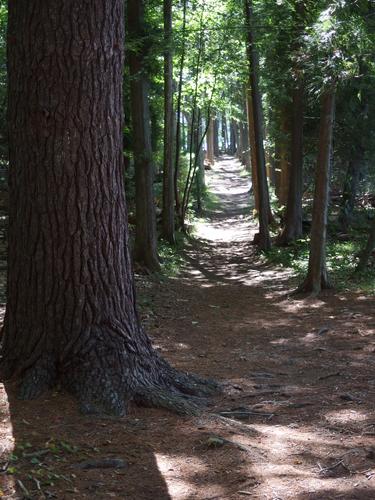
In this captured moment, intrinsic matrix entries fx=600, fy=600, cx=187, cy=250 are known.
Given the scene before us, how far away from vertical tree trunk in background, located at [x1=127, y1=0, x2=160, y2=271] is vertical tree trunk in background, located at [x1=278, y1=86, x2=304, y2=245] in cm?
565

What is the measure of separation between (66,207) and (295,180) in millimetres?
14987

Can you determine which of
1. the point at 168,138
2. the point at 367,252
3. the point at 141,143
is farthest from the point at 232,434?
the point at 168,138

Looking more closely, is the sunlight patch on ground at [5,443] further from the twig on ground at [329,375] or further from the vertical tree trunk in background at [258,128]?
the vertical tree trunk in background at [258,128]

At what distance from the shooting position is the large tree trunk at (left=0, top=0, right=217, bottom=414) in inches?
185

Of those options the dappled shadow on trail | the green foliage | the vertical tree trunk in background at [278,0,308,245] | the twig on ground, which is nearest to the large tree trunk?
the dappled shadow on trail

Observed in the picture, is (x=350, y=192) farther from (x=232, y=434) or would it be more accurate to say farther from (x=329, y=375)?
(x=232, y=434)

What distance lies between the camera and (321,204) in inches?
489

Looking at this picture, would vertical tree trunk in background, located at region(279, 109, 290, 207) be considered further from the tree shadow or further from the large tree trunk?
the tree shadow

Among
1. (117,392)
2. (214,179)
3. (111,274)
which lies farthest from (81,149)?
(214,179)

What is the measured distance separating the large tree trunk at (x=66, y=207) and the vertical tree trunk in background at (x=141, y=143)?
9320 millimetres

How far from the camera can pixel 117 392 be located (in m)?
4.80

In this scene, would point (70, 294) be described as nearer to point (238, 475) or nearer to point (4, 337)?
point (4, 337)

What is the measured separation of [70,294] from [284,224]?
15865 millimetres

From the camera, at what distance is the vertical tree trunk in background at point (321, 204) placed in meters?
12.0
